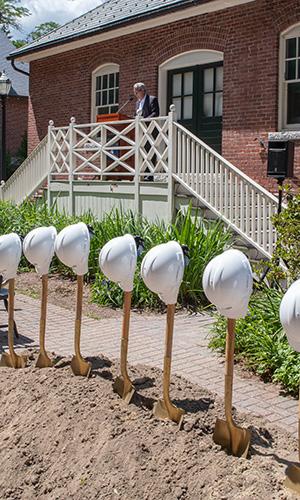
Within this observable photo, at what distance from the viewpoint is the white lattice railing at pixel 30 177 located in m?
15.2

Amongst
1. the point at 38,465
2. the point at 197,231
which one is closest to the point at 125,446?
the point at 38,465

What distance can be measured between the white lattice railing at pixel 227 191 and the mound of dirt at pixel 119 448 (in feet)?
18.6

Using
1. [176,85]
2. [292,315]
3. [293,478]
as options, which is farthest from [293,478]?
[176,85]

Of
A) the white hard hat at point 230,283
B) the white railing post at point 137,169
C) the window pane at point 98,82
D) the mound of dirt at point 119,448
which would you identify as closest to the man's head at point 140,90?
the white railing post at point 137,169

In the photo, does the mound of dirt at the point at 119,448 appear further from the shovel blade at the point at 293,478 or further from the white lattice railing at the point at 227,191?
the white lattice railing at the point at 227,191

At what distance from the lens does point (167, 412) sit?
3.68 m

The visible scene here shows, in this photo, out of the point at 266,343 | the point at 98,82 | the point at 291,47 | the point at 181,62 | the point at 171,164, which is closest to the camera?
the point at 266,343

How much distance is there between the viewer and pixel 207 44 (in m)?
13.8

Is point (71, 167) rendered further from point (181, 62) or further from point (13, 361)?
point (13, 361)

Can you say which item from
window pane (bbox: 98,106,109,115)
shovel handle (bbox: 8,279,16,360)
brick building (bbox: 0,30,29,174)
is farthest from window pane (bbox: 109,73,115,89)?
brick building (bbox: 0,30,29,174)

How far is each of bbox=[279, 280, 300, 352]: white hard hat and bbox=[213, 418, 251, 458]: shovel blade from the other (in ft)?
1.91

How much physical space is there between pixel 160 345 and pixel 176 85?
30.6 feet

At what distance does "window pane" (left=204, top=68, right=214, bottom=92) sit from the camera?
561 inches

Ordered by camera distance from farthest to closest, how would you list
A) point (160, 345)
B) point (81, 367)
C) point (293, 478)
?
point (160, 345) < point (81, 367) < point (293, 478)
